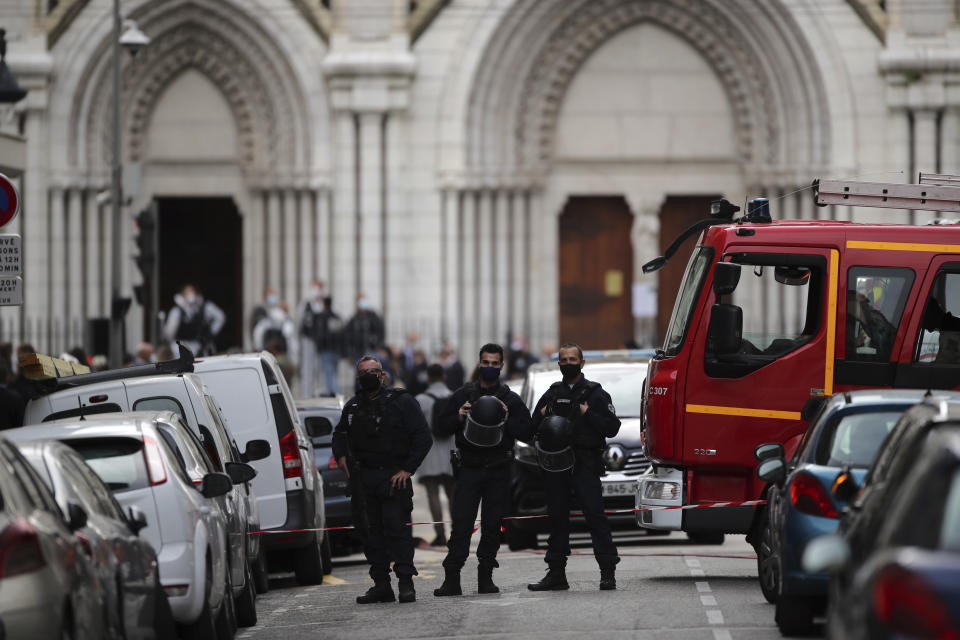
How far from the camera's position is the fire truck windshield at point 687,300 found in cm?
1493

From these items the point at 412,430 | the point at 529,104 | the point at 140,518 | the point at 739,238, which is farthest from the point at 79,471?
the point at 529,104

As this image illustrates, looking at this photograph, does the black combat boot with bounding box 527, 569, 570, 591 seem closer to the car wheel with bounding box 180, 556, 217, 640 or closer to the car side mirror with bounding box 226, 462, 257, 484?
the car side mirror with bounding box 226, 462, 257, 484

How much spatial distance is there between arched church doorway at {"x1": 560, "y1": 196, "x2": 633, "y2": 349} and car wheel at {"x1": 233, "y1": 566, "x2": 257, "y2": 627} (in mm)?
19658

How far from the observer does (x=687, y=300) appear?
15109mm

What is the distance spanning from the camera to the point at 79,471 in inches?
386

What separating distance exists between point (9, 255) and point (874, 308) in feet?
22.1

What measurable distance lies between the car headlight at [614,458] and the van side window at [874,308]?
13.0 feet

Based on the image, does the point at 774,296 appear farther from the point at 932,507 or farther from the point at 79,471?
the point at 932,507

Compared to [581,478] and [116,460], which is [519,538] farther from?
[116,460]

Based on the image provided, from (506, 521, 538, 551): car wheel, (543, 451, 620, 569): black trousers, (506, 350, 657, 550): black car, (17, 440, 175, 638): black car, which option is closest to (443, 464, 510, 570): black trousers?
(543, 451, 620, 569): black trousers


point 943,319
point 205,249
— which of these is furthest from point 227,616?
point 205,249

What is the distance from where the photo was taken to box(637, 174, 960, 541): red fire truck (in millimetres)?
14516

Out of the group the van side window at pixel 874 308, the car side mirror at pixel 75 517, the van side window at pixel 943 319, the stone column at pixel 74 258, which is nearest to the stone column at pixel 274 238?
the stone column at pixel 74 258

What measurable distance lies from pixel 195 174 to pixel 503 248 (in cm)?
530
